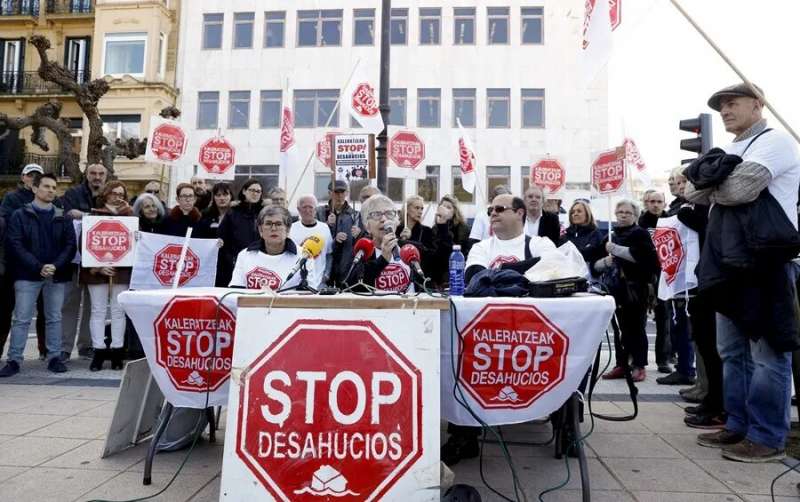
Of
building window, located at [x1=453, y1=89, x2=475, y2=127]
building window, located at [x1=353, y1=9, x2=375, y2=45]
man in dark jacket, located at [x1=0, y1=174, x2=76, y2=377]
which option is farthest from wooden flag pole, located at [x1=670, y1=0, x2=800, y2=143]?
building window, located at [x1=353, y1=9, x2=375, y2=45]

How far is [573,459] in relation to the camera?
3686 millimetres

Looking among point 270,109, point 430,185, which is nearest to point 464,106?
point 430,185

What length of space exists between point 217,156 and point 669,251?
866 centimetres

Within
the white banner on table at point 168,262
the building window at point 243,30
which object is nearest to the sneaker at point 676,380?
the white banner on table at point 168,262

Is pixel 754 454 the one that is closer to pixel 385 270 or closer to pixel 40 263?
pixel 385 270

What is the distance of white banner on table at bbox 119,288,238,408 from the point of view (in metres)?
3.20

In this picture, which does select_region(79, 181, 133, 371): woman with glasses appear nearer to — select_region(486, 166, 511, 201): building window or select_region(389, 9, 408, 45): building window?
select_region(486, 166, 511, 201): building window

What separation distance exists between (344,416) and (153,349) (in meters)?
1.36

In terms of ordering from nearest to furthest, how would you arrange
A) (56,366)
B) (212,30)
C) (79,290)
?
(56,366)
(79,290)
(212,30)

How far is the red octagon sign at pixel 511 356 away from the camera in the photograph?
9.41ft

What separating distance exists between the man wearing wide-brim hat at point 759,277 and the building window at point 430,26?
24473 millimetres

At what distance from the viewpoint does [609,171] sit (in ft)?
31.1

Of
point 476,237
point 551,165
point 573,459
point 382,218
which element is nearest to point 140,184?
point 551,165

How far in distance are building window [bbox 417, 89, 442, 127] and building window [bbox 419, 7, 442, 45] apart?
2449mm
